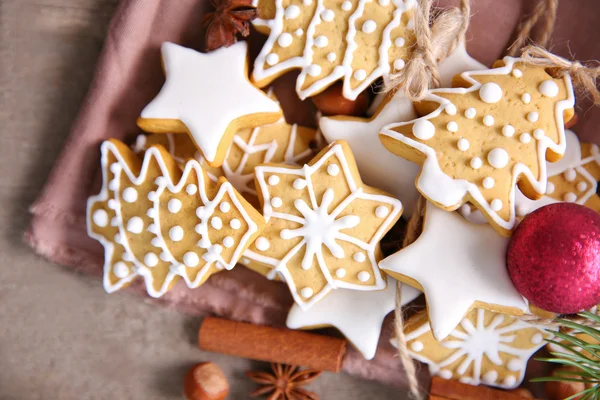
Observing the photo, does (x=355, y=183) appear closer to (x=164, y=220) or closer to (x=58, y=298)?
(x=164, y=220)

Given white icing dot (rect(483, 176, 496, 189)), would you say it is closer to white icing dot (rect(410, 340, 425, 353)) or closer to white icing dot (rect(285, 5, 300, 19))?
white icing dot (rect(410, 340, 425, 353))

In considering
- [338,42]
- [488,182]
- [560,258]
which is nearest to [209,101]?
[338,42]

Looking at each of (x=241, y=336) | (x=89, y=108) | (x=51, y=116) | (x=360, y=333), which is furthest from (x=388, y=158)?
(x=51, y=116)

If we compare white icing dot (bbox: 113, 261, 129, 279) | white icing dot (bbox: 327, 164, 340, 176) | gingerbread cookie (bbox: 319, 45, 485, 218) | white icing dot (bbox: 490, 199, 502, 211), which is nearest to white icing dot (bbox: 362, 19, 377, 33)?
gingerbread cookie (bbox: 319, 45, 485, 218)

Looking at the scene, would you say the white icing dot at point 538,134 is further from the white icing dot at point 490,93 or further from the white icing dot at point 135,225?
the white icing dot at point 135,225

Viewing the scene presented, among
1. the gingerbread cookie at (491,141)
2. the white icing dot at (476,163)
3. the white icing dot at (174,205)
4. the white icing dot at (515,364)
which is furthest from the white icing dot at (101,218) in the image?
the white icing dot at (515,364)
